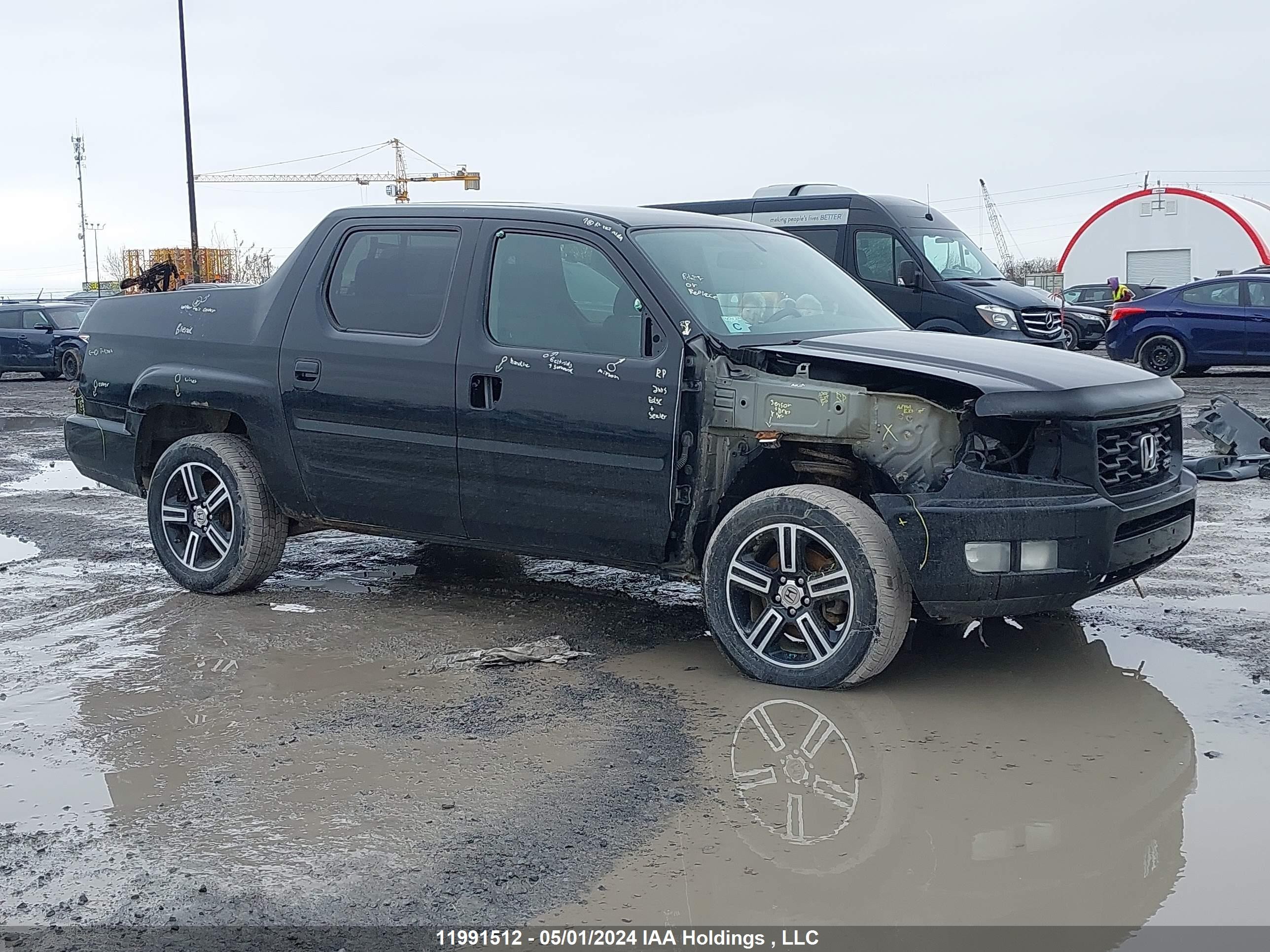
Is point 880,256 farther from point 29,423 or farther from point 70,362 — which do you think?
point 70,362

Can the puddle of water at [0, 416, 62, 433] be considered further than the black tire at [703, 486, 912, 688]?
Yes

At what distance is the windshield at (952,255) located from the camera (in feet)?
51.0

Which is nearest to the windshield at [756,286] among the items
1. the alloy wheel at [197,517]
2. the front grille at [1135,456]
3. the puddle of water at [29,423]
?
the front grille at [1135,456]

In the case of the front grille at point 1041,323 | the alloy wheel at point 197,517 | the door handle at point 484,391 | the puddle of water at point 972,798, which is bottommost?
the puddle of water at point 972,798

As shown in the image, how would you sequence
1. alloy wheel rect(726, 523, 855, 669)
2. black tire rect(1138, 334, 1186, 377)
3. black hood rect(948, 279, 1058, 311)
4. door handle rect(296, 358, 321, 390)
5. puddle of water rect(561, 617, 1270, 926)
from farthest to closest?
black tire rect(1138, 334, 1186, 377)
black hood rect(948, 279, 1058, 311)
door handle rect(296, 358, 321, 390)
alloy wheel rect(726, 523, 855, 669)
puddle of water rect(561, 617, 1270, 926)

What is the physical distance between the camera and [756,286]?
19.6 ft

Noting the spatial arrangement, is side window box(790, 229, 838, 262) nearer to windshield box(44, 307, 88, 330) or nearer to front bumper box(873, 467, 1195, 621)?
front bumper box(873, 467, 1195, 621)

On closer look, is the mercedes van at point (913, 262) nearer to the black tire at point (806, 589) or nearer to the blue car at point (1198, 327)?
the blue car at point (1198, 327)

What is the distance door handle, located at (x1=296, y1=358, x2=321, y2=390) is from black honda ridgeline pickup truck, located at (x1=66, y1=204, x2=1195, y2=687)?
1 cm

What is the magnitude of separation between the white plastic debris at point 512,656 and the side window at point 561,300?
4.15 ft

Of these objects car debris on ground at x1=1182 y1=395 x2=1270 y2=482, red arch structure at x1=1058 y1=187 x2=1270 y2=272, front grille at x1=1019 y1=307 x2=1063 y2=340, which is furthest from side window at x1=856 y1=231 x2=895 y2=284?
red arch structure at x1=1058 y1=187 x2=1270 y2=272

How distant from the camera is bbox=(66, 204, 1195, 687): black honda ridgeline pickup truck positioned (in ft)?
16.4

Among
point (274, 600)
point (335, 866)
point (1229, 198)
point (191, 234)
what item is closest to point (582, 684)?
point (335, 866)

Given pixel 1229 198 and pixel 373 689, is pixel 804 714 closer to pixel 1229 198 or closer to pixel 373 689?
pixel 373 689
